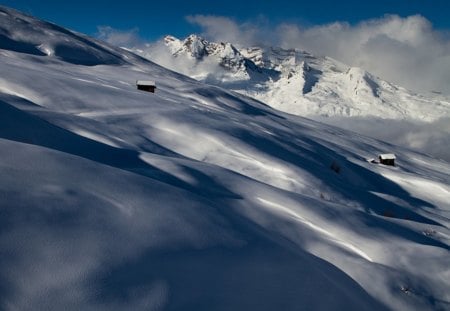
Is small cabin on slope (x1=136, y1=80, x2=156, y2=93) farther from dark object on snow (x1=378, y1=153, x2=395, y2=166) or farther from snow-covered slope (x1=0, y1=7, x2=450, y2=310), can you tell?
dark object on snow (x1=378, y1=153, x2=395, y2=166)

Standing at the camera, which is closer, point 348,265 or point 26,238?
point 26,238

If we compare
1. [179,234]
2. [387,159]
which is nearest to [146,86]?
[387,159]

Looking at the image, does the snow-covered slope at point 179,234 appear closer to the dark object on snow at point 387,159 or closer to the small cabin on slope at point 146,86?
the small cabin on slope at point 146,86

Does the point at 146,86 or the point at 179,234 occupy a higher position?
the point at 146,86

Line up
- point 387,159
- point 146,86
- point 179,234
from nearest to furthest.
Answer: point 179,234 → point 146,86 → point 387,159

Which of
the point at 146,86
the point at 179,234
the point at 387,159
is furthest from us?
the point at 387,159

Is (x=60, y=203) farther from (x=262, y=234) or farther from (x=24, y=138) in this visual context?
(x=24, y=138)

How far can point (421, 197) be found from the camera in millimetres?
13570

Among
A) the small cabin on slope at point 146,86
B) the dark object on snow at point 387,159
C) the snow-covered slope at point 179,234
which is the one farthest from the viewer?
the dark object on snow at point 387,159

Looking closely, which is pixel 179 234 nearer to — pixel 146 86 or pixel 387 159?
pixel 146 86

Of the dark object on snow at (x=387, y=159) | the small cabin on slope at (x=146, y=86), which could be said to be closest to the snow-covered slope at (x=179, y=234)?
the small cabin on slope at (x=146, y=86)

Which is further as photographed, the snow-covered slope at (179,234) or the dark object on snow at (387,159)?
the dark object on snow at (387,159)

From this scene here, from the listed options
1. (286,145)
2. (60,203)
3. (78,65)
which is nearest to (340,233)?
(60,203)

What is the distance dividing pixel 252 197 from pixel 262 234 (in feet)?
4.76
